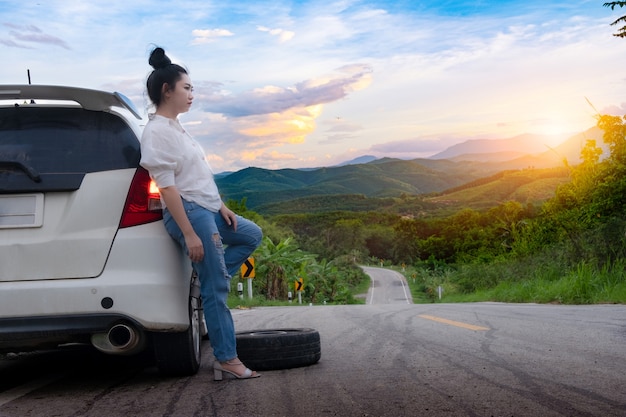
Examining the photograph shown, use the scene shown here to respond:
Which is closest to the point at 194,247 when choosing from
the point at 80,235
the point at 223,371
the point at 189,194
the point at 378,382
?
the point at 189,194

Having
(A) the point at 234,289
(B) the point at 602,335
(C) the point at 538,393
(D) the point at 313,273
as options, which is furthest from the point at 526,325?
(D) the point at 313,273

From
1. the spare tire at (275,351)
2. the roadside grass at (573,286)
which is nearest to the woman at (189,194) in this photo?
the spare tire at (275,351)

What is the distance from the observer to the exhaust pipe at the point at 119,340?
14.9ft

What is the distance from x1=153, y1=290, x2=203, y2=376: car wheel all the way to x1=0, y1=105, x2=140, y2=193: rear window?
1.03 meters

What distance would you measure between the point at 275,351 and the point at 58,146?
193 cm

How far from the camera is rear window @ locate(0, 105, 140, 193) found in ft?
14.8

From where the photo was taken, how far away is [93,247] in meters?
4.52

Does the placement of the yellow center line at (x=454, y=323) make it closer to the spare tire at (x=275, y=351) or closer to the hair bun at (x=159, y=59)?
the spare tire at (x=275, y=351)

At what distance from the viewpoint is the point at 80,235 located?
454 cm

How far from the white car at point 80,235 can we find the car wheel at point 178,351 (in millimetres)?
14

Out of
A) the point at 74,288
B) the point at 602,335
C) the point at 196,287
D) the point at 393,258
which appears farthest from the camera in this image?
the point at 393,258

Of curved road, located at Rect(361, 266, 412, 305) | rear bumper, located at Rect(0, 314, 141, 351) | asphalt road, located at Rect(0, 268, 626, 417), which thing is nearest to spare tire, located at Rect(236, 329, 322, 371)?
asphalt road, located at Rect(0, 268, 626, 417)

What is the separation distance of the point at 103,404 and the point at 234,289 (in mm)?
28230

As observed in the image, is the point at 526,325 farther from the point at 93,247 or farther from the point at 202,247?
the point at 93,247
